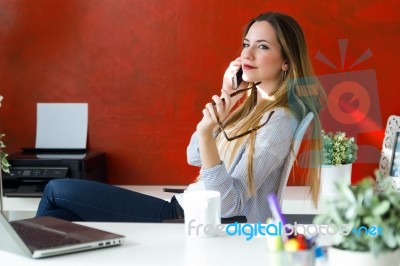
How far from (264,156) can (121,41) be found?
73.8 inches

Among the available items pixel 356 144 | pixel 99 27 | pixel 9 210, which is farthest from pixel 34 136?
pixel 356 144

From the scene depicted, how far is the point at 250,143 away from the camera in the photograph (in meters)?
2.39

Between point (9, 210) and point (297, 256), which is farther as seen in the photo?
point (9, 210)

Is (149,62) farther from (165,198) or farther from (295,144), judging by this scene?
(295,144)

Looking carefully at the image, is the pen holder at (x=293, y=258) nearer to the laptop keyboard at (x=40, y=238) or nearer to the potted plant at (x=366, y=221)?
the potted plant at (x=366, y=221)

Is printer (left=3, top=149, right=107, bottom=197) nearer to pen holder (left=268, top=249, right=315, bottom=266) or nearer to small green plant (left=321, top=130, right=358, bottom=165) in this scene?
small green plant (left=321, top=130, right=358, bottom=165)

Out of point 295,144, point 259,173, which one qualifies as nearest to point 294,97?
point 295,144

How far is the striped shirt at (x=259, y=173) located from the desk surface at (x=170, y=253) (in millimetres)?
528

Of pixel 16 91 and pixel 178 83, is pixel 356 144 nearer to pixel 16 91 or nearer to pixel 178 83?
pixel 178 83

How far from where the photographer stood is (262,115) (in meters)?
2.51

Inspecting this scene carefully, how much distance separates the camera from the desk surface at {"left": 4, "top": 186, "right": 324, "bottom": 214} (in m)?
3.54

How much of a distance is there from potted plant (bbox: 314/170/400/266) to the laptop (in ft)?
1.95

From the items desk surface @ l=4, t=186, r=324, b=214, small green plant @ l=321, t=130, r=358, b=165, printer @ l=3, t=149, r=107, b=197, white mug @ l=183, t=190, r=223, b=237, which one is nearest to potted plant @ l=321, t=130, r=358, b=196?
small green plant @ l=321, t=130, r=358, b=165

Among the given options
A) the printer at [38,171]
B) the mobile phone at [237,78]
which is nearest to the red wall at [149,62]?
the printer at [38,171]
